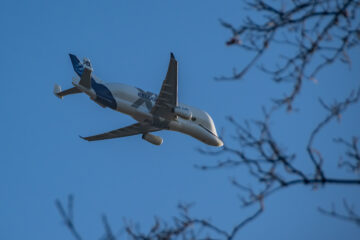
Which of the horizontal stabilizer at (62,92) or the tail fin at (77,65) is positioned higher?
the tail fin at (77,65)

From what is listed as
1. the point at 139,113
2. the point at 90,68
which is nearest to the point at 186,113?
the point at 139,113

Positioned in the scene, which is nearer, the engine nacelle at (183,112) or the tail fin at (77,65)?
the engine nacelle at (183,112)

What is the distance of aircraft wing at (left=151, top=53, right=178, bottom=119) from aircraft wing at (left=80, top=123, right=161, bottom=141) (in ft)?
7.57

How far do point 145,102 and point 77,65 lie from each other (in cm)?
532

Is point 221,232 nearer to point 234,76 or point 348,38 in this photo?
point 234,76

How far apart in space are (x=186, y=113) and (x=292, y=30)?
23895 mm

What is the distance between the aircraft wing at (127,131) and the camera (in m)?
33.3

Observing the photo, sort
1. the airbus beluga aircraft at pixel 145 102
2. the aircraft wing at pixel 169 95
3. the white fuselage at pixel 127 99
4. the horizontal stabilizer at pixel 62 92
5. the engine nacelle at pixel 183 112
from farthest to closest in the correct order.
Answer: the horizontal stabilizer at pixel 62 92 → the engine nacelle at pixel 183 112 → the white fuselage at pixel 127 99 → the airbus beluga aircraft at pixel 145 102 → the aircraft wing at pixel 169 95

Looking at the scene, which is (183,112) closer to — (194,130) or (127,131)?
(194,130)

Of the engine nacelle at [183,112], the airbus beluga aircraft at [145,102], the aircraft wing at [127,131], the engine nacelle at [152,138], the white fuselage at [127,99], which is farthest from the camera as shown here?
the engine nacelle at [152,138]

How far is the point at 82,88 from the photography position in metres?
29.9

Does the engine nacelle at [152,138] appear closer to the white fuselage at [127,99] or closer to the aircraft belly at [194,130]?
the aircraft belly at [194,130]

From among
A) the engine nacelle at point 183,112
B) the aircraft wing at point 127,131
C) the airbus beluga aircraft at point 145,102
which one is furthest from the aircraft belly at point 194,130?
the engine nacelle at point 183,112

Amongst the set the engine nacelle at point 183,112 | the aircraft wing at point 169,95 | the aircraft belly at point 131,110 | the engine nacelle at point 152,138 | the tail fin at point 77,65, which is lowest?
the aircraft belly at point 131,110
